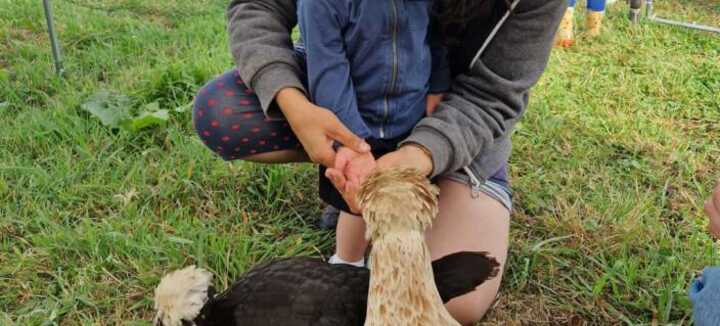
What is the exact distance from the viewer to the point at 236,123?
207 cm

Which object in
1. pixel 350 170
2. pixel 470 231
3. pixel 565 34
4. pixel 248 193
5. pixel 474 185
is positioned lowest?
pixel 248 193

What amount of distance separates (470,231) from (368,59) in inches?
23.8

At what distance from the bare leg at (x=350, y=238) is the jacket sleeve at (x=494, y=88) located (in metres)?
0.39

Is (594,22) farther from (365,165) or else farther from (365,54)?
(365,165)

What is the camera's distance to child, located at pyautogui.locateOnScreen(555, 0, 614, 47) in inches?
161

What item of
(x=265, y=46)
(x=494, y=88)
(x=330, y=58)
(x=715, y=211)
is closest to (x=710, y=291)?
(x=715, y=211)

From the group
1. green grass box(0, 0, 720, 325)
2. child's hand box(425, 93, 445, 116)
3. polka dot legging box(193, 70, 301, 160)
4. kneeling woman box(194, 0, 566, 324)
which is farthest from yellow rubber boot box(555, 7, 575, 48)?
polka dot legging box(193, 70, 301, 160)

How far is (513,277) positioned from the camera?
2.25m

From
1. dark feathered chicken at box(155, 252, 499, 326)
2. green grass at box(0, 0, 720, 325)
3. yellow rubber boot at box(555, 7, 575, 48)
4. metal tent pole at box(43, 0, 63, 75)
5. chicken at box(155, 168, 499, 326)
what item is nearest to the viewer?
chicken at box(155, 168, 499, 326)

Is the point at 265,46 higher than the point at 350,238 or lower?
higher

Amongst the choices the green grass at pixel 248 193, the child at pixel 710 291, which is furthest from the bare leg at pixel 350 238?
the child at pixel 710 291

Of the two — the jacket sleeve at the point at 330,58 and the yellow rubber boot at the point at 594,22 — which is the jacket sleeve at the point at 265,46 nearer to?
the jacket sleeve at the point at 330,58

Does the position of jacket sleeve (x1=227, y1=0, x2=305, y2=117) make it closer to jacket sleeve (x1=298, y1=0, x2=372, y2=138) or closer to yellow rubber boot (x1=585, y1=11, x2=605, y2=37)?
jacket sleeve (x1=298, y1=0, x2=372, y2=138)

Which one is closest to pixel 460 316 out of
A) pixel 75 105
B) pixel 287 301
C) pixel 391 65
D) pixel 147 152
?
pixel 287 301
